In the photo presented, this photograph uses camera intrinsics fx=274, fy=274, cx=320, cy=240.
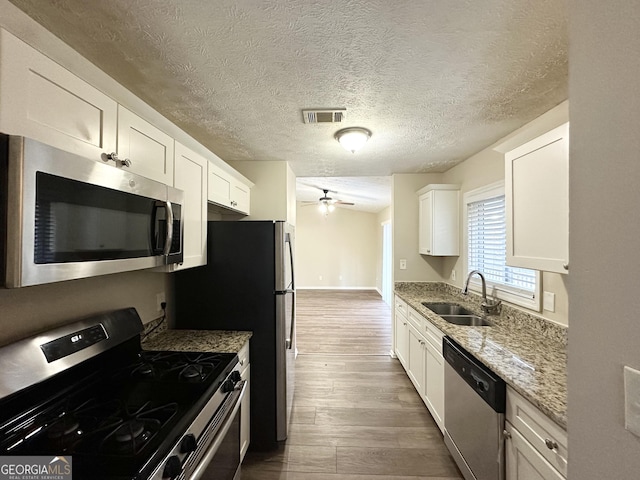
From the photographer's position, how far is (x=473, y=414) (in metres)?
1.58

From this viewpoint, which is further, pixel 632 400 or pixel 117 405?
pixel 117 405

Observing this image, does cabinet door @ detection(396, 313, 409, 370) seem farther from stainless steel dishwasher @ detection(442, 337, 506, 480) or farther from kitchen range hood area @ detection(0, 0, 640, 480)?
stainless steel dishwasher @ detection(442, 337, 506, 480)

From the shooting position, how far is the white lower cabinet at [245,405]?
1832 millimetres

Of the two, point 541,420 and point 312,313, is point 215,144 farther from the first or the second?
point 312,313

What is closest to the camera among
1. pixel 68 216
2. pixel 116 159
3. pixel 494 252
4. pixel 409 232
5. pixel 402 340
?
pixel 68 216

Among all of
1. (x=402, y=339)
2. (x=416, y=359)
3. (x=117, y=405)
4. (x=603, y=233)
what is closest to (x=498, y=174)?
(x=416, y=359)

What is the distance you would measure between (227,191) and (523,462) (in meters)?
2.48

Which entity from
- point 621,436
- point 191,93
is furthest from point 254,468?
point 191,93

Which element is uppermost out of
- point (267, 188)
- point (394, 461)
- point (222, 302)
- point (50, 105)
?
point (267, 188)

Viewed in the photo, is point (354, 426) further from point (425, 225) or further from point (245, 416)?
point (425, 225)

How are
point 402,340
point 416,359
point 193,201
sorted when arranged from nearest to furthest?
point 193,201 → point 416,359 → point 402,340

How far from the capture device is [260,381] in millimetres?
2053

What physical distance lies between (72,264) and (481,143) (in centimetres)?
300

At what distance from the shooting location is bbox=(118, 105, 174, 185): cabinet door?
45.6 inches
